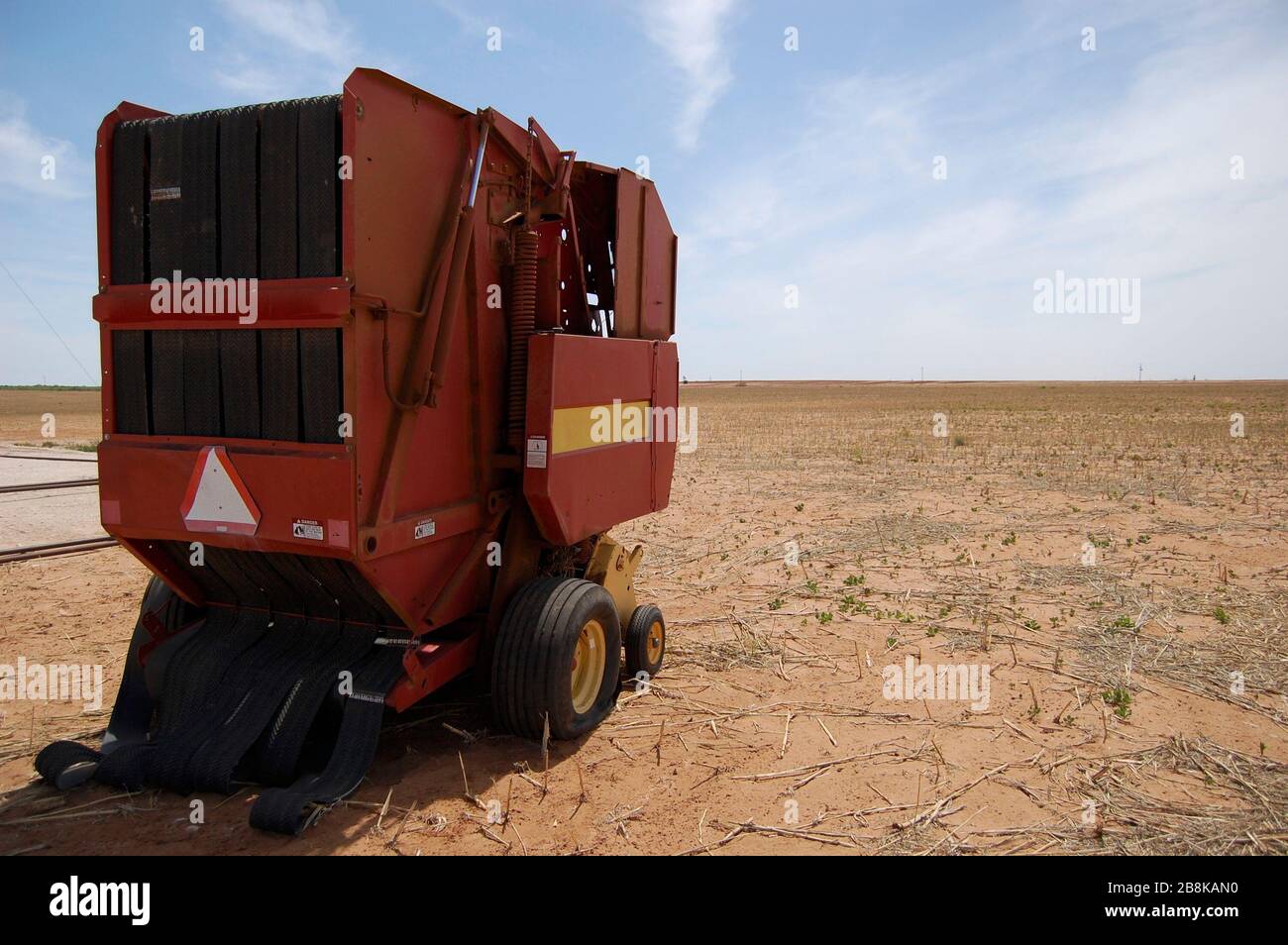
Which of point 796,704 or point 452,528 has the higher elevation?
point 452,528

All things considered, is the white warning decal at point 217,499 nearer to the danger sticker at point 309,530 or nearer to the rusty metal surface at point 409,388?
the rusty metal surface at point 409,388

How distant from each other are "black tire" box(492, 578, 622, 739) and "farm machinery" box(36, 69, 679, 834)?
14mm

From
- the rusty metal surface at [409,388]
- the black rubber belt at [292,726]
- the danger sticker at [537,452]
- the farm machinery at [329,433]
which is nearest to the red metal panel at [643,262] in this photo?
the rusty metal surface at [409,388]

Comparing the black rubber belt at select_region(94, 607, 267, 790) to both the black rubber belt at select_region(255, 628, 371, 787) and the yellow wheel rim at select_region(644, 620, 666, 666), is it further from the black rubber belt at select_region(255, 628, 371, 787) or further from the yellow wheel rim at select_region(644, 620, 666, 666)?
the yellow wheel rim at select_region(644, 620, 666, 666)

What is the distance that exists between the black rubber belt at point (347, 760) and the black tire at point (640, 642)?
2002 millimetres

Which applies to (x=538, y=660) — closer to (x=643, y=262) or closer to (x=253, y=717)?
(x=253, y=717)

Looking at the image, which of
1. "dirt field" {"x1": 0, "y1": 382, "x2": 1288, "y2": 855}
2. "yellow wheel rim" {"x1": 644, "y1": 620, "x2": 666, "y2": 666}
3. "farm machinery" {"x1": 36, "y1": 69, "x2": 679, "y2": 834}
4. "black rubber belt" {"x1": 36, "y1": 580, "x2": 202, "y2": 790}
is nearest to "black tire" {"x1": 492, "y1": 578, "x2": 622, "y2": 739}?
"farm machinery" {"x1": 36, "y1": 69, "x2": 679, "y2": 834}

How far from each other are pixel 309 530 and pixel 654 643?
3.08m

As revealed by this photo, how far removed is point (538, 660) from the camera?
475 centimetres

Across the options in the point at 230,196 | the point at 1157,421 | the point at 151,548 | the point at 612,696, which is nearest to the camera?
the point at 230,196
